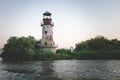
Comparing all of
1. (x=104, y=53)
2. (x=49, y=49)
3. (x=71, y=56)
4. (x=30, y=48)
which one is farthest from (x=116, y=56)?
(x=30, y=48)

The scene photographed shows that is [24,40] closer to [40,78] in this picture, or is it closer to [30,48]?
[30,48]

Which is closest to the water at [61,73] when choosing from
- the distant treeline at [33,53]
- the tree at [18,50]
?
the tree at [18,50]

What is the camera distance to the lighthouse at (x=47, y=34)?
85.3 metres

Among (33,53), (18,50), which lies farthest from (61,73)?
(33,53)

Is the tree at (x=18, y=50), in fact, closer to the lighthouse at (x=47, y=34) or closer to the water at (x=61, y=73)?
the lighthouse at (x=47, y=34)

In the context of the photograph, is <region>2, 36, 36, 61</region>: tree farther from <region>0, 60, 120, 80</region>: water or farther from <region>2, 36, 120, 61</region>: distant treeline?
<region>0, 60, 120, 80</region>: water

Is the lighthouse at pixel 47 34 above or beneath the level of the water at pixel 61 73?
above

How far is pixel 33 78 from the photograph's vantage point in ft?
80.7

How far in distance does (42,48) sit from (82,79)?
61221mm

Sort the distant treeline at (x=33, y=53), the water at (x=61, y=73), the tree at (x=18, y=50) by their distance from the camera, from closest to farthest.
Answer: the water at (x=61, y=73), the tree at (x=18, y=50), the distant treeline at (x=33, y=53)

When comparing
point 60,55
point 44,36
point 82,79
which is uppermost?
point 44,36

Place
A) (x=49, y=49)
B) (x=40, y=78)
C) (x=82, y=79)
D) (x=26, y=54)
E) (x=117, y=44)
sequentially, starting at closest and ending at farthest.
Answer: (x=40, y=78), (x=82, y=79), (x=26, y=54), (x=49, y=49), (x=117, y=44)

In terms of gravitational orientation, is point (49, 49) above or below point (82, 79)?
above

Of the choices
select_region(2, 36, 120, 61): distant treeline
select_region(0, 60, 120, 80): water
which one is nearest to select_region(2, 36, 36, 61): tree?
select_region(2, 36, 120, 61): distant treeline
